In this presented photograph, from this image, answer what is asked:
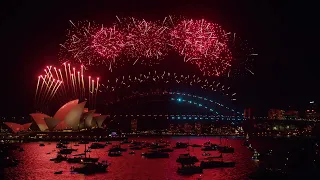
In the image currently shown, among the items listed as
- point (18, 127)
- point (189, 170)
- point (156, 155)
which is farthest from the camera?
point (18, 127)

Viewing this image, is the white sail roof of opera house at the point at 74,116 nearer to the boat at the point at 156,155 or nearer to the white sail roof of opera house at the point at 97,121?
the white sail roof of opera house at the point at 97,121

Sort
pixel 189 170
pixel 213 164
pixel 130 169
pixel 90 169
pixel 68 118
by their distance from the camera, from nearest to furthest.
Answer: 1. pixel 189 170
2. pixel 90 169
3. pixel 213 164
4. pixel 130 169
5. pixel 68 118

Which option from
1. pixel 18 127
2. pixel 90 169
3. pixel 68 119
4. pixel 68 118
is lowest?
pixel 90 169

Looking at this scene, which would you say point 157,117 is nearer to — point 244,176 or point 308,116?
point 308,116

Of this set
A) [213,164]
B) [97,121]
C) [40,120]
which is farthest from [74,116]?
[213,164]

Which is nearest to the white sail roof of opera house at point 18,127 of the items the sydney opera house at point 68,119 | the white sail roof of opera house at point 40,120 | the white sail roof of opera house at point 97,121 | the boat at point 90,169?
the sydney opera house at point 68,119

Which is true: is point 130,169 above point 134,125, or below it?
below

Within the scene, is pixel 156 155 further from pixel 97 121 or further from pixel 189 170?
pixel 97 121

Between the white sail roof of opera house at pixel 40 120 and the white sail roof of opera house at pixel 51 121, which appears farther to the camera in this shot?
the white sail roof of opera house at pixel 40 120

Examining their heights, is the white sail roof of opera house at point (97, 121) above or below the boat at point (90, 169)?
above
